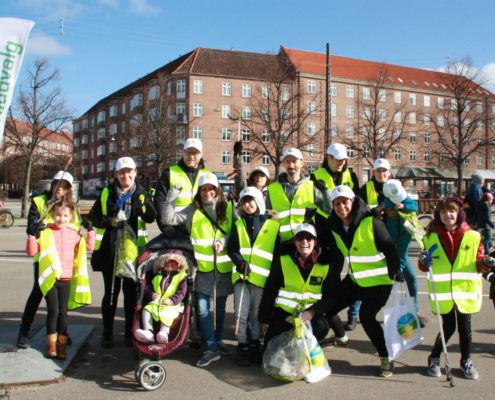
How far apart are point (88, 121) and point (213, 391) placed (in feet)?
287

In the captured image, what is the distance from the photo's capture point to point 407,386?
4152mm

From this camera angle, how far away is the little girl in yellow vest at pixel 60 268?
461 centimetres

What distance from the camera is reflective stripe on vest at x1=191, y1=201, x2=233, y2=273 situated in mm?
4895

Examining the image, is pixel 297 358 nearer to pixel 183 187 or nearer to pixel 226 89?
pixel 183 187

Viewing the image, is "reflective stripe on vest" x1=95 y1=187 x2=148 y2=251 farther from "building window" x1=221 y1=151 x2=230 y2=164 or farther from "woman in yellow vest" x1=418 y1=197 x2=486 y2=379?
"building window" x1=221 y1=151 x2=230 y2=164

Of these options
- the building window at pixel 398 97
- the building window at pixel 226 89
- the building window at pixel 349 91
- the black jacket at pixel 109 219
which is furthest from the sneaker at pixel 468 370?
the building window at pixel 398 97

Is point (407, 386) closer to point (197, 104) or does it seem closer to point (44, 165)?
point (197, 104)

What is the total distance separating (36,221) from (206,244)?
1.70 m

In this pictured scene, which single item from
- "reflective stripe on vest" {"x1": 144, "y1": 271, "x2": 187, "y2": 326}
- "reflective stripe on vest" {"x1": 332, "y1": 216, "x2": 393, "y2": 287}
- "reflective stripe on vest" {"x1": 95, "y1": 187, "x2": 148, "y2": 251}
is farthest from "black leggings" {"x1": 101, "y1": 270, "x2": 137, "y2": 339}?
"reflective stripe on vest" {"x1": 332, "y1": 216, "x2": 393, "y2": 287}

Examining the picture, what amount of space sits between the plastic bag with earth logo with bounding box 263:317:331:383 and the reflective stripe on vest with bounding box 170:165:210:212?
173 cm

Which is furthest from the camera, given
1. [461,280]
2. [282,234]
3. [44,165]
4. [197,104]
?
[44,165]

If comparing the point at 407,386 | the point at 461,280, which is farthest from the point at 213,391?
the point at 461,280

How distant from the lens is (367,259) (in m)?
4.50

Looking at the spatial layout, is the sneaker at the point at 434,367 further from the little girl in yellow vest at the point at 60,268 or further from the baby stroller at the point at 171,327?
the little girl in yellow vest at the point at 60,268
